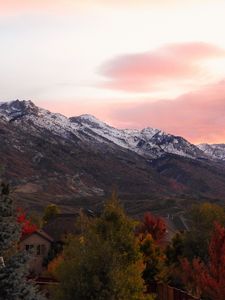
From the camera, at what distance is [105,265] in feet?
89.8

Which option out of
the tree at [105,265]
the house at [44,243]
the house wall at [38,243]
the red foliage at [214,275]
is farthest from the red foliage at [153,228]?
the tree at [105,265]

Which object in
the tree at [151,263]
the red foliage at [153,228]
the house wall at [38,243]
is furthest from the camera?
the red foliage at [153,228]

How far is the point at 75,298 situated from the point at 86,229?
12.2 feet

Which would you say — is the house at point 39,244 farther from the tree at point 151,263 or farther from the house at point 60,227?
the tree at point 151,263

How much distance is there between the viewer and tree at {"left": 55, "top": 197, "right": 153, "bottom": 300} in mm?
27000

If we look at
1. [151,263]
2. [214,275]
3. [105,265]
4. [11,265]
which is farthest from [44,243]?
[11,265]

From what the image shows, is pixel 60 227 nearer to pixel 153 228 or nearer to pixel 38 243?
pixel 38 243

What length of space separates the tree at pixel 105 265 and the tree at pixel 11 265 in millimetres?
10070

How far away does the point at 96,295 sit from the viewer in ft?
88.6

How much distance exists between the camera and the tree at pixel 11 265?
54.6 feet

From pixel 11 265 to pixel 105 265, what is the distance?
11.1 metres

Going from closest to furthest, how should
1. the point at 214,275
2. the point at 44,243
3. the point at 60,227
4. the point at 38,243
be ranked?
the point at 214,275, the point at 38,243, the point at 44,243, the point at 60,227

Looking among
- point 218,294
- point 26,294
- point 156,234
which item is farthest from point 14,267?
point 156,234

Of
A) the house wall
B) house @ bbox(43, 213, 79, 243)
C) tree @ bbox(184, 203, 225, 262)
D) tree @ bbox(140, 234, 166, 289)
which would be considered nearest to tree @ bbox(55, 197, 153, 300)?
tree @ bbox(140, 234, 166, 289)
